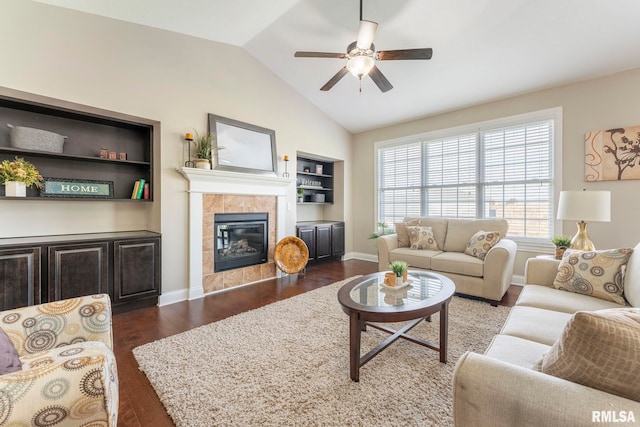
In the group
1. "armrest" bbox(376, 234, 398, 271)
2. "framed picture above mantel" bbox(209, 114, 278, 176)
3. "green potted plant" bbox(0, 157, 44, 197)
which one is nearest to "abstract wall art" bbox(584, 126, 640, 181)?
"armrest" bbox(376, 234, 398, 271)

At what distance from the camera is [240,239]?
4031mm

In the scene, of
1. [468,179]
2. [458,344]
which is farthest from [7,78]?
[468,179]

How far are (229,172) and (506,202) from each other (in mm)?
4069

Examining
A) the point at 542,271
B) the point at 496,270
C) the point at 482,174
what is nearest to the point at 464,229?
the point at 496,270

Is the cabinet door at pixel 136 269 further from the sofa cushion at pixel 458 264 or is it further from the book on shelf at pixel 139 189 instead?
the sofa cushion at pixel 458 264

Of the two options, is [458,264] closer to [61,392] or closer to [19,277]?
[61,392]

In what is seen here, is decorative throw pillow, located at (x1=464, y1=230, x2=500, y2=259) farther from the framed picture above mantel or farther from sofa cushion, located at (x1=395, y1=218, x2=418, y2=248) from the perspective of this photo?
the framed picture above mantel

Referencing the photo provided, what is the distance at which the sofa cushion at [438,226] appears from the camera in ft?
13.3

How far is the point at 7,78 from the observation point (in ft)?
7.60

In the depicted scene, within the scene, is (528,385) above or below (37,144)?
below

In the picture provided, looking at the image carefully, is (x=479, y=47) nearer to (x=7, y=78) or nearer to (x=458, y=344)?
(x=458, y=344)

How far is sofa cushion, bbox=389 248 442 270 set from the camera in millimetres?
3609

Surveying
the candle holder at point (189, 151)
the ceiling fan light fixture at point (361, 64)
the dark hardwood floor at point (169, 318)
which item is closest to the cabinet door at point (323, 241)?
the dark hardwood floor at point (169, 318)

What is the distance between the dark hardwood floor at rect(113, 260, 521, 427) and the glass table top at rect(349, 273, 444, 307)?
1.36 metres
